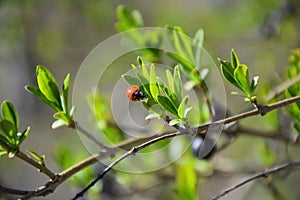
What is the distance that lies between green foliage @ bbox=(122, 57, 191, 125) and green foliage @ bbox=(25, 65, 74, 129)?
0.09 metres

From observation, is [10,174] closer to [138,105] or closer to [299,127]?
[138,105]

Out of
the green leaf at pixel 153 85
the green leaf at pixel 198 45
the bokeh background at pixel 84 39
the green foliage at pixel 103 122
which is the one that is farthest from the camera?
the bokeh background at pixel 84 39

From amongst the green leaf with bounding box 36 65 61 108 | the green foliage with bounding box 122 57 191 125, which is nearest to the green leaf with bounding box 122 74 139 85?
the green foliage with bounding box 122 57 191 125

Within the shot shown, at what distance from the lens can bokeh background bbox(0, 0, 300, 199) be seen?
1087 mm

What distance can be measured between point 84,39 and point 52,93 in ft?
3.43

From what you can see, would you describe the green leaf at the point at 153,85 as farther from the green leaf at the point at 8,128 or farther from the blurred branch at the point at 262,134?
the blurred branch at the point at 262,134

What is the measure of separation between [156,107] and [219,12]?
889 mm

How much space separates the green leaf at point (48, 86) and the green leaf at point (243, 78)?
0.60 ft

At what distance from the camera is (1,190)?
0.48 metres

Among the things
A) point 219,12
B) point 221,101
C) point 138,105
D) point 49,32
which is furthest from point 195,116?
point 49,32

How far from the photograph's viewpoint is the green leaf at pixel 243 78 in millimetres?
462

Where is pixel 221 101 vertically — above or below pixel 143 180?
above

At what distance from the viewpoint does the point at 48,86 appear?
0.52 m

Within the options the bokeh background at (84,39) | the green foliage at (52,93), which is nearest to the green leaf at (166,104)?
the green foliage at (52,93)
